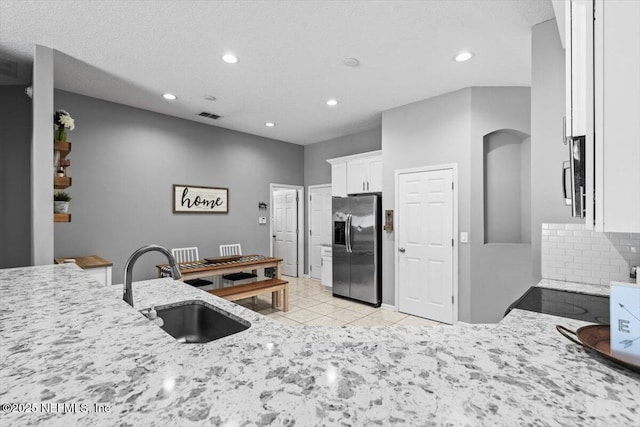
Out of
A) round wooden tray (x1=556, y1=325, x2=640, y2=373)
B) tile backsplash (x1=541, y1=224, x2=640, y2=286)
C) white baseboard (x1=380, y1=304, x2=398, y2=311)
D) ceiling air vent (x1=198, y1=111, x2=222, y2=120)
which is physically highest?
ceiling air vent (x1=198, y1=111, x2=222, y2=120)

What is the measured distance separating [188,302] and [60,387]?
0.87 metres

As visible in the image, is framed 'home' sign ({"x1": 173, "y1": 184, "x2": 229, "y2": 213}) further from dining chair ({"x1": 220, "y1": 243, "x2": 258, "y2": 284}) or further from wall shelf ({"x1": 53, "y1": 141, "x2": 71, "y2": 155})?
wall shelf ({"x1": 53, "y1": 141, "x2": 71, "y2": 155})

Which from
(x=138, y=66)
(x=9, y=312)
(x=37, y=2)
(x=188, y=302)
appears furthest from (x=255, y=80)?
(x=9, y=312)

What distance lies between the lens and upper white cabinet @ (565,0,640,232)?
625 millimetres

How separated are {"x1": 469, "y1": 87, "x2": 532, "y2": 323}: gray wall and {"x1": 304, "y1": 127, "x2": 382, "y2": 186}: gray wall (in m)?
1.95

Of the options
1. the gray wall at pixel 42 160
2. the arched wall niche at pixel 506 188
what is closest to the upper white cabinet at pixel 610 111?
the arched wall niche at pixel 506 188

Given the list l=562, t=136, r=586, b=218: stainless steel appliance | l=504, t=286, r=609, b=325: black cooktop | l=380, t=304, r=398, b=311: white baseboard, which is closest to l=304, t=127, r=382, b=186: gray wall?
l=380, t=304, r=398, b=311: white baseboard

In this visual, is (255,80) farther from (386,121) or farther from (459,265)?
(459,265)

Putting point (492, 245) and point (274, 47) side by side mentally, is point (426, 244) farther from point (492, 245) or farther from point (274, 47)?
point (274, 47)

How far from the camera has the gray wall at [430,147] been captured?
3.47 m

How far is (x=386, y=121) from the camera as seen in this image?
13.8 ft

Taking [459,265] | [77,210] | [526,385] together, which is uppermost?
[77,210]

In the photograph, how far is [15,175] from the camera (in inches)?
129

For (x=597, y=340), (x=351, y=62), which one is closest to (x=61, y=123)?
(x=351, y=62)
